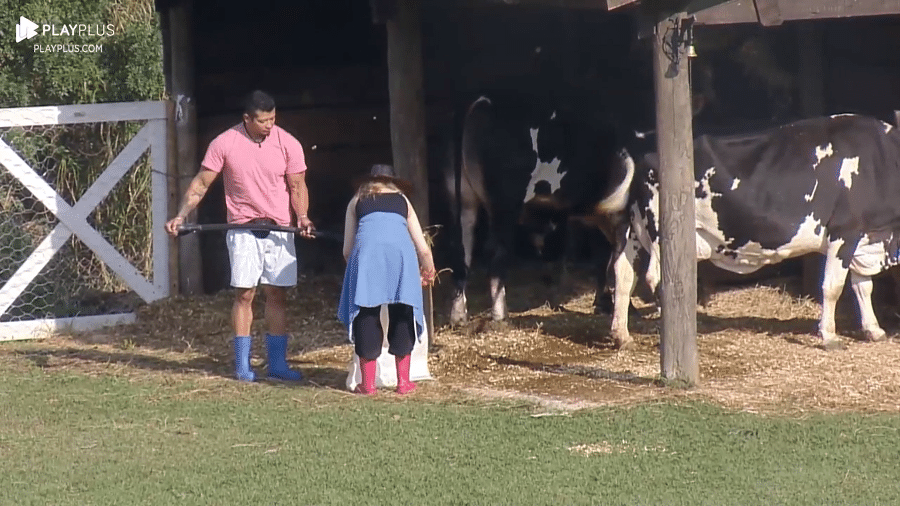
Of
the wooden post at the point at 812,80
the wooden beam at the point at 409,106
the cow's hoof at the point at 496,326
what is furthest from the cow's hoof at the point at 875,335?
the wooden beam at the point at 409,106

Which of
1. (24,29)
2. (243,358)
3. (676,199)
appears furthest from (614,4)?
(24,29)

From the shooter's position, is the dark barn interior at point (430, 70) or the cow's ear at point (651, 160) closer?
the cow's ear at point (651, 160)

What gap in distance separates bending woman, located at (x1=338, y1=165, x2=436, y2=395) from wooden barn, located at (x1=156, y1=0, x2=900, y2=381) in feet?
8.25

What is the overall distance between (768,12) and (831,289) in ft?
6.84

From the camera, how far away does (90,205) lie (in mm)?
11625

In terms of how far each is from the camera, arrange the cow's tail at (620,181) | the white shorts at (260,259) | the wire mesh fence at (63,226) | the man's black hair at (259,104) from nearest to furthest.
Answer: the man's black hair at (259,104)
the white shorts at (260,259)
the cow's tail at (620,181)
the wire mesh fence at (63,226)

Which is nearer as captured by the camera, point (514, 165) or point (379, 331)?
point (379, 331)

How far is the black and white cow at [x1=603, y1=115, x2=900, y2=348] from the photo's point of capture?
32.4ft

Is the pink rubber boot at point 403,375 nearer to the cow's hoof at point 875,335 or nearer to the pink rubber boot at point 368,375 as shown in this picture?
the pink rubber boot at point 368,375

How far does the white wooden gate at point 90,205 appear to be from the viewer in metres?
11.4

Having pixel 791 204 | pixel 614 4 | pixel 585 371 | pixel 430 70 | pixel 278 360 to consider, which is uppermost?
pixel 430 70

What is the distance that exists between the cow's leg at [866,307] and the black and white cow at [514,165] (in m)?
1.99

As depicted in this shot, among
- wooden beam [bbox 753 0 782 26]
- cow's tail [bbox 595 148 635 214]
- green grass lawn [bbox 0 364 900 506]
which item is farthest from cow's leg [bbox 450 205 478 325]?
wooden beam [bbox 753 0 782 26]

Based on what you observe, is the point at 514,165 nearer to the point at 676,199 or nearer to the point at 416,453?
the point at 676,199
